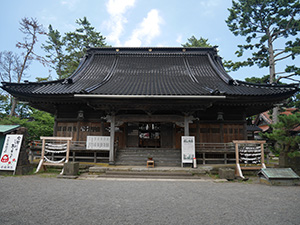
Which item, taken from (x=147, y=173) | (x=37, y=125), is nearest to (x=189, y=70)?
(x=147, y=173)

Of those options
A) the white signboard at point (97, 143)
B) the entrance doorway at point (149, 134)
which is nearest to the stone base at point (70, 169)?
the white signboard at point (97, 143)

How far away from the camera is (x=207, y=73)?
13.0 metres

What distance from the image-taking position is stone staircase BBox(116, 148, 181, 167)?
30.4 feet

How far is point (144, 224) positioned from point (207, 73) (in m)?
12.1

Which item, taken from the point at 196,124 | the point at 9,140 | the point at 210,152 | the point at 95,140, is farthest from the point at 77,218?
the point at 196,124

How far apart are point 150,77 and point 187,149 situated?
6.05m

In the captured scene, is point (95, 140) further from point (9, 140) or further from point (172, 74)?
point (172, 74)

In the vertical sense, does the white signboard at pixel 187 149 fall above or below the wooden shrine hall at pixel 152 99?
below

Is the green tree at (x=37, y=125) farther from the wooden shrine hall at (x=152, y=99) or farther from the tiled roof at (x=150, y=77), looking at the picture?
the tiled roof at (x=150, y=77)

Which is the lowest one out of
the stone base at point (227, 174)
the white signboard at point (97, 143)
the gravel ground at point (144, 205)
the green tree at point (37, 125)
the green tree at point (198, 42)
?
the gravel ground at point (144, 205)

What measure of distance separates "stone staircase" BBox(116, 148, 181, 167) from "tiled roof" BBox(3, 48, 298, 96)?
3.74 m

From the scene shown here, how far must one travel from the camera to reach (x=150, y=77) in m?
12.1

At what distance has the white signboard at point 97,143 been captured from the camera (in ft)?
30.3

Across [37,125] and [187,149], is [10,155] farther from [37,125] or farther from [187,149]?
[37,125]
